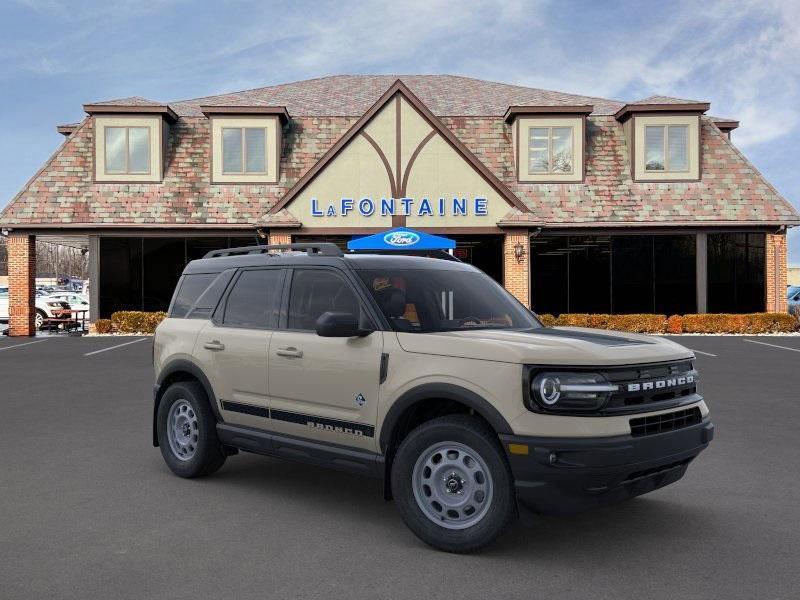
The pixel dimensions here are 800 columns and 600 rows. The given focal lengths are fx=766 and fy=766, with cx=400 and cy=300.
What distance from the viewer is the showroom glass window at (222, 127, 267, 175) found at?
25359 millimetres

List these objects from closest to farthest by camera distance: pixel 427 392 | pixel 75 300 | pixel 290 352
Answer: pixel 427 392 → pixel 290 352 → pixel 75 300

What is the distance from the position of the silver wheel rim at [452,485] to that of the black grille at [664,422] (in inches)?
36.4

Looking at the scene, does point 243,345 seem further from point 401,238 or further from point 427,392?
point 401,238

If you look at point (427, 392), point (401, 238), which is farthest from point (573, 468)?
point (401, 238)

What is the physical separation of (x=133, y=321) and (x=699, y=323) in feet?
59.4

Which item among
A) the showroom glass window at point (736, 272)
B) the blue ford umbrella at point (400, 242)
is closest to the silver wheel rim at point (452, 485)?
the blue ford umbrella at point (400, 242)

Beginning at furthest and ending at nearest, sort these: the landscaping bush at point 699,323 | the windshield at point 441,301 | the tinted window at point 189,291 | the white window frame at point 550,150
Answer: the white window frame at point 550,150, the landscaping bush at point 699,323, the tinted window at point 189,291, the windshield at point 441,301

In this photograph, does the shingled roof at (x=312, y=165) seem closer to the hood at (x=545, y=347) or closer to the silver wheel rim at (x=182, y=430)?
the silver wheel rim at (x=182, y=430)

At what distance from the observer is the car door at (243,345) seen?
5973 mm

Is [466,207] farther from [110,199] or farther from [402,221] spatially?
[110,199]

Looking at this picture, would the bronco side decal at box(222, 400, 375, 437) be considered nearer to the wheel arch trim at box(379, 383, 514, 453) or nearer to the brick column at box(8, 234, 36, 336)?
the wheel arch trim at box(379, 383, 514, 453)

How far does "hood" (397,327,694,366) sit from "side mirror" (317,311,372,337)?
1.01 feet

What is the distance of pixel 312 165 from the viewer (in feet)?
82.0

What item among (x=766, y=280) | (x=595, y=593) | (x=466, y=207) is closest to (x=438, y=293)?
(x=595, y=593)
